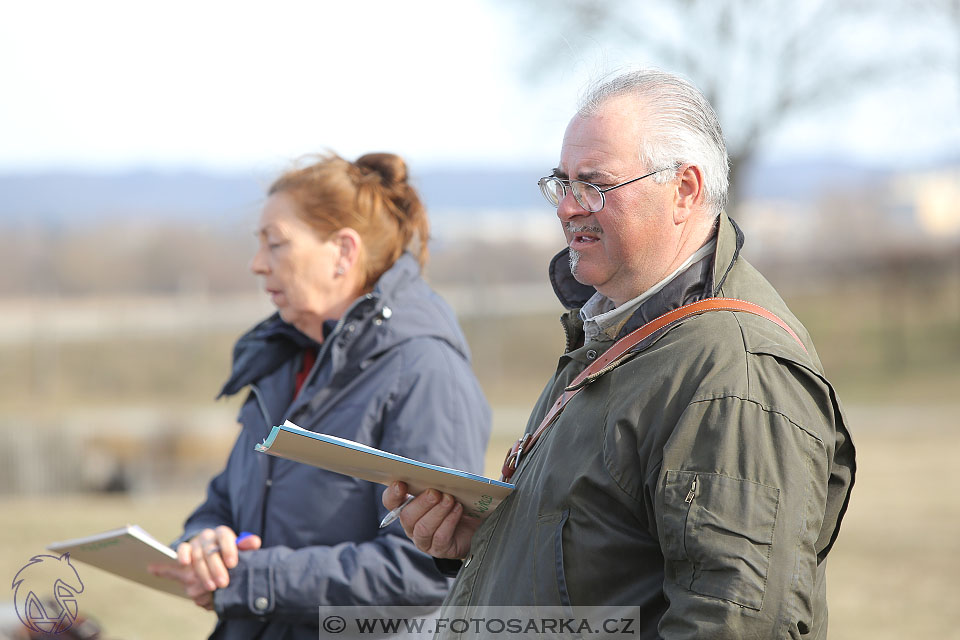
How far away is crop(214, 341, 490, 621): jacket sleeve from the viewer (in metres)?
2.54

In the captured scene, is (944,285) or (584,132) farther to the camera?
A: (944,285)

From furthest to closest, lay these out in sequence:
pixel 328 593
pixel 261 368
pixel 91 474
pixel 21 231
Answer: pixel 21 231 < pixel 91 474 < pixel 261 368 < pixel 328 593

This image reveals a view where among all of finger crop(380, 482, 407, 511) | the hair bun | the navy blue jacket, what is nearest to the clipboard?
finger crop(380, 482, 407, 511)

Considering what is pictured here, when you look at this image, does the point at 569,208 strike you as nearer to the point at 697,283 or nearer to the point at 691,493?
the point at 697,283

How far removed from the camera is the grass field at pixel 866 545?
6023 mm

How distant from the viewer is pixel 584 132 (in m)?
1.92

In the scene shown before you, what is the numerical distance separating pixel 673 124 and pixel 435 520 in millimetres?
967

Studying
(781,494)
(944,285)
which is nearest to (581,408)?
(781,494)

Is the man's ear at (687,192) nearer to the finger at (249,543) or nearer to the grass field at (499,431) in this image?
the finger at (249,543)

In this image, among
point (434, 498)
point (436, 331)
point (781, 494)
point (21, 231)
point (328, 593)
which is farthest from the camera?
point (21, 231)

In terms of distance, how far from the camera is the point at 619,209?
1892mm

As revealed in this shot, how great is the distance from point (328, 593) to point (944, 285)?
2908 cm

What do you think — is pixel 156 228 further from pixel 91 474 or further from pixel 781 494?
pixel 781 494

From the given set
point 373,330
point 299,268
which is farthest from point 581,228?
point 299,268
